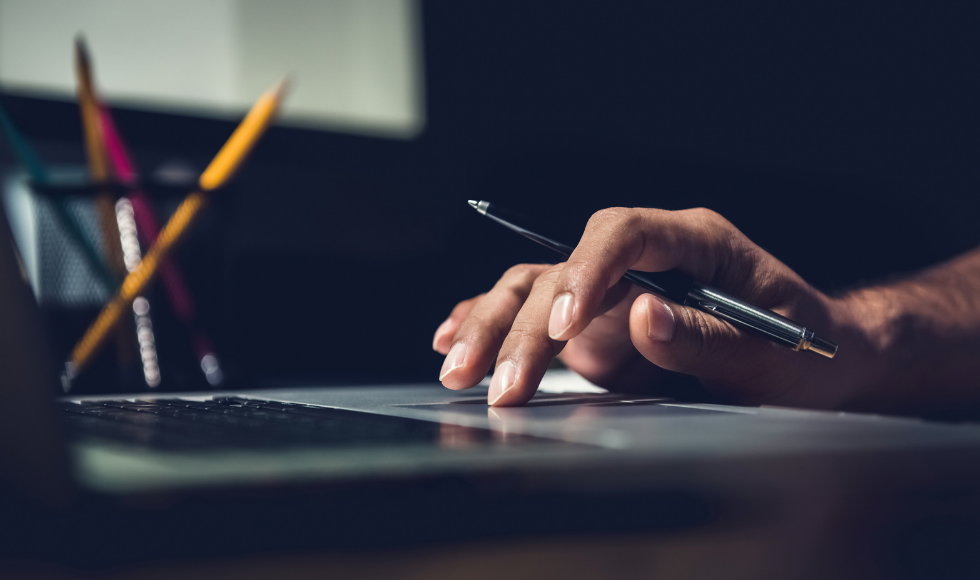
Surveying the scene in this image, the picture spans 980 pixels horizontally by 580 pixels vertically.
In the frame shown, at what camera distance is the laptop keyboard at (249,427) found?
21cm

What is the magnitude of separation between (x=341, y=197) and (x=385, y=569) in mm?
811

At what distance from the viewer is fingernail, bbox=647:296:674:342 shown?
0.38 meters

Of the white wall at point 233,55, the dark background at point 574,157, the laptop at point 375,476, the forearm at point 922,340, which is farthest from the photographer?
the dark background at point 574,157

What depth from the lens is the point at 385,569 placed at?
0.14 m

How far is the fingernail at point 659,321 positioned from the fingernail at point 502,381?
70 mm

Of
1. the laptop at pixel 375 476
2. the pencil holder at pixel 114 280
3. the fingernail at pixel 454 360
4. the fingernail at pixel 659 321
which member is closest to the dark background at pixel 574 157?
the pencil holder at pixel 114 280

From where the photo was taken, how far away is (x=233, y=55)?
837mm

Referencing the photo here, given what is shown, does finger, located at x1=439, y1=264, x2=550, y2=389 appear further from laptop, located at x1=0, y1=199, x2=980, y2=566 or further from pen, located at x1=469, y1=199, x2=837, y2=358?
laptop, located at x1=0, y1=199, x2=980, y2=566

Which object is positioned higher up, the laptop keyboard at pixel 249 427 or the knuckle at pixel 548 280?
the knuckle at pixel 548 280

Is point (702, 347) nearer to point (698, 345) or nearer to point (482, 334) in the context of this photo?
point (698, 345)

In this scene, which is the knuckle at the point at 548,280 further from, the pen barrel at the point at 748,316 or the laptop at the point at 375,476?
the laptop at the point at 375,476

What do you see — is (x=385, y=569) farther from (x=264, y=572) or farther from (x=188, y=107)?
(x=188, y=107)

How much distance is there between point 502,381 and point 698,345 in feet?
0.35

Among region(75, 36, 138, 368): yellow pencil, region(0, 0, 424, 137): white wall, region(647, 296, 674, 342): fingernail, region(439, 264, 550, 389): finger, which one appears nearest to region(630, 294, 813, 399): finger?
region(647, 296, 674, 342): fingernail
